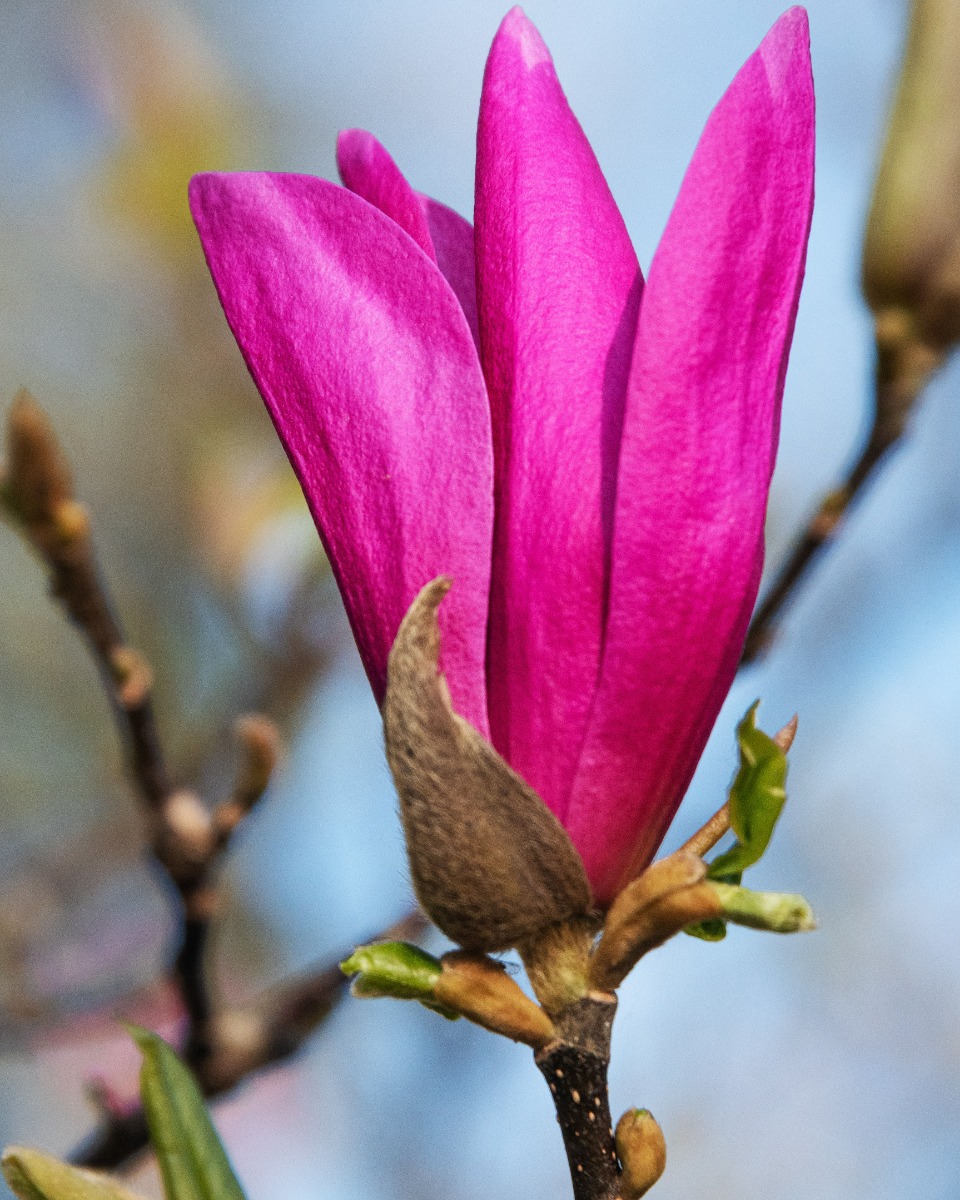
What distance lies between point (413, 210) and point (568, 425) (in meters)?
0.13

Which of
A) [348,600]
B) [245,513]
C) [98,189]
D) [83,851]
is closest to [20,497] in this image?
[348,600]

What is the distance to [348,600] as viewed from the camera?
0.62m

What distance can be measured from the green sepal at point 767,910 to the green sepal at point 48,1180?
0.93 feet

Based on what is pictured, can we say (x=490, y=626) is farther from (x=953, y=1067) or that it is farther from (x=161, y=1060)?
(x=953, y=1067)

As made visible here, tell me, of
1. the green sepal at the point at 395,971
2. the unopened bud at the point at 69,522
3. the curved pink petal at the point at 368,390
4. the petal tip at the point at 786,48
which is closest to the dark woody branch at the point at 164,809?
the unopened bud at the point at 69,522

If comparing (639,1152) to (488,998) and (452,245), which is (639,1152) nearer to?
(488,998)

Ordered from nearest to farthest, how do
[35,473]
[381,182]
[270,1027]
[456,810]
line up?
[456,810], [381,182], [35,473], [270,1027]

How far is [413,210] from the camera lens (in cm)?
63

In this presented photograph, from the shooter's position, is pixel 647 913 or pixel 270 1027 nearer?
pixel 647 913

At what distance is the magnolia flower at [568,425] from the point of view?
0.58m

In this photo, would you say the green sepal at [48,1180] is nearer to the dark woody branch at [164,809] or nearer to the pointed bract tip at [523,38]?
the dark woody branch at [164,809]

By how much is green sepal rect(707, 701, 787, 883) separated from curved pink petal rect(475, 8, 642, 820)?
0.07 metres

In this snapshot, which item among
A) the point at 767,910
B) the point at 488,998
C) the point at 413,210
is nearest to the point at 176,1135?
the point at 488,998

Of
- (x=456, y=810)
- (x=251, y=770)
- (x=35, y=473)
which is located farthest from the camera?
(x=251, y=770)
